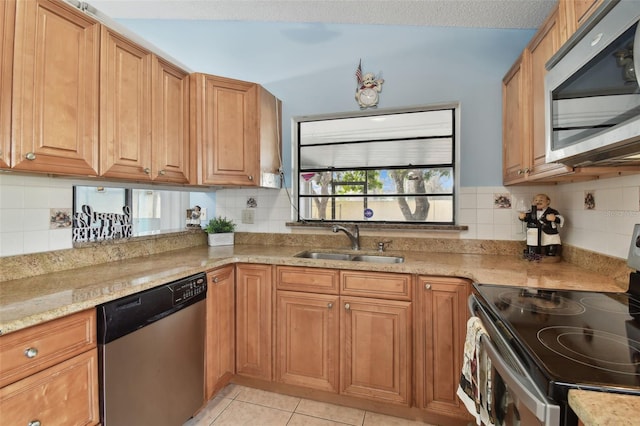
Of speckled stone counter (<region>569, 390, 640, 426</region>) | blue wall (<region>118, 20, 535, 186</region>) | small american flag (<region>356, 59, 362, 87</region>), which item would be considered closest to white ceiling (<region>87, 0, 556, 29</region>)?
blue wall (<region>118, 20, 535, 186</region>)

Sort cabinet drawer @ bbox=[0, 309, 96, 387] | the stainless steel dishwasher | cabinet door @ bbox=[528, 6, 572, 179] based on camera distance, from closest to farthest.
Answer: cabinet drawer @ bbox=[0, 309, 96, 387] < the stainless steel dishwasher < cabinet door @ bbox=[528, 6, 572, 179]

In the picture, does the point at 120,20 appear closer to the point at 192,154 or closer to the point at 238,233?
the point at 192,154

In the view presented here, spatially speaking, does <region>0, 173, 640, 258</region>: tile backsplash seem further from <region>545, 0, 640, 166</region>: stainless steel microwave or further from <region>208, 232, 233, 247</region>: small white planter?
<region>208, 232, 233, 247</region>: small white planter

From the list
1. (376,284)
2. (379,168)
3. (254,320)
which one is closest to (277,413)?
(254,320)

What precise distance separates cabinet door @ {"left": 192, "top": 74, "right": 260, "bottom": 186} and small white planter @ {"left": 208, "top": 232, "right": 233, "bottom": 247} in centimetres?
58

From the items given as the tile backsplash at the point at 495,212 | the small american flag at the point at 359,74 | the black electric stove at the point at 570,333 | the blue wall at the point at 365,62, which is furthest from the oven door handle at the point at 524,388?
the small american flag at the point at 359,74

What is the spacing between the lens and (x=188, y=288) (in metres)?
1.62

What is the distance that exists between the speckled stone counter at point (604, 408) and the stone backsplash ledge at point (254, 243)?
3.54 ft

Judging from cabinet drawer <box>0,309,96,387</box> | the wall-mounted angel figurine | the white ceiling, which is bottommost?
cabinet drawer <box>0,309,96,387</box>

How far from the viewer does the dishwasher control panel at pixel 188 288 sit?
5.02ft

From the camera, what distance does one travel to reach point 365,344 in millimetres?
1802

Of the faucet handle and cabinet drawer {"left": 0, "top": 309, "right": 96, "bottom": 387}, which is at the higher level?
the faucet handle

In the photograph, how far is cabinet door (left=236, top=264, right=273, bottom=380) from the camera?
1.99 meters

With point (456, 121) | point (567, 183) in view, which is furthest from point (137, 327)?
point (567, 183)
